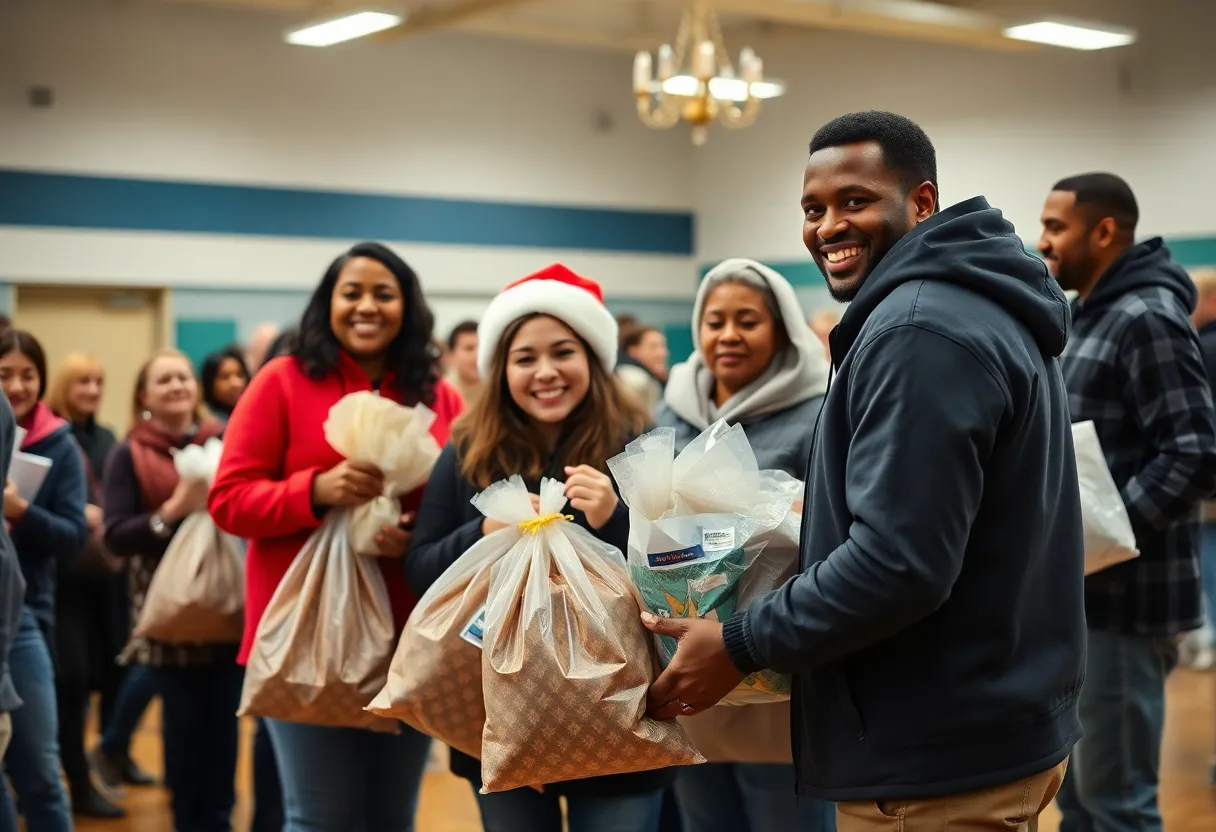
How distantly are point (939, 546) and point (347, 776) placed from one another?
5.52ft

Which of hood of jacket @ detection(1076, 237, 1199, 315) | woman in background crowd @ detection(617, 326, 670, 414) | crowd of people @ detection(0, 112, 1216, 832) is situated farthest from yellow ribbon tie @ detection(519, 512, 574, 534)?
woman in background crowd @ detection(617, 326, 670, 414)

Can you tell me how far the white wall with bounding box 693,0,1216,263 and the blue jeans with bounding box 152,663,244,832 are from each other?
282 inches

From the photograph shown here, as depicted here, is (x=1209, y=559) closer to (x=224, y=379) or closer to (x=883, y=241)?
(x=224, y=379)

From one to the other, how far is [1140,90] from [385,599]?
796 centimetres

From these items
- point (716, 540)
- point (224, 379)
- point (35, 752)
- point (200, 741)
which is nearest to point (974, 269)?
point (716, 540)

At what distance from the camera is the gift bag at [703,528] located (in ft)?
6.28

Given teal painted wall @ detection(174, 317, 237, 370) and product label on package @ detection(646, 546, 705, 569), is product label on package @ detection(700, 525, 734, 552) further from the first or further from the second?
teal painted wall @ detection(174, 317, 237, 370)

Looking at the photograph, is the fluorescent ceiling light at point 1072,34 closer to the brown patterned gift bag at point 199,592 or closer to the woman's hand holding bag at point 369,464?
the brown patterned gift bag at point 199,592

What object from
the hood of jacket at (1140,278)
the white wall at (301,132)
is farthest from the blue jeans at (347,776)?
the white wall at (301,132)

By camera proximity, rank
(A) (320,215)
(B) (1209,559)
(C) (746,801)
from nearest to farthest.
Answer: (C) (746,801)
(B) (1209,559)
(A) (320,215)

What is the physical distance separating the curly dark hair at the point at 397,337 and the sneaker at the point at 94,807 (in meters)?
2.29

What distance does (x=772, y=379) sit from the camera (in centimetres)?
281

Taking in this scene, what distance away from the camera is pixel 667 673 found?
1.85 metres

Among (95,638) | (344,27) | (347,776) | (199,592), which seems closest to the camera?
(347,776)
